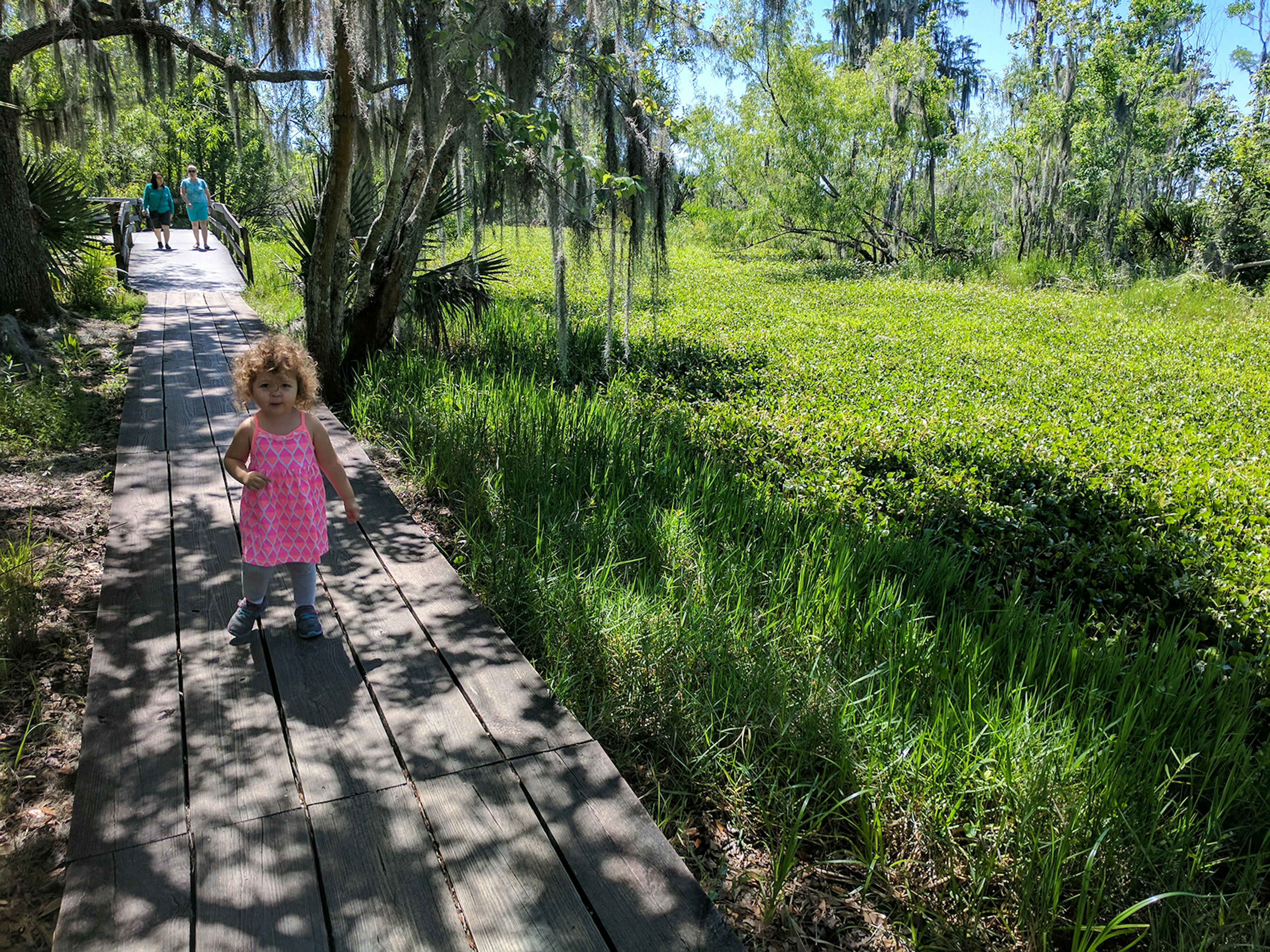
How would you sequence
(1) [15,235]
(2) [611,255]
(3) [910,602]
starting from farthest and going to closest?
(1) [15,235]
(2) [611,255]
(3) [910,602]

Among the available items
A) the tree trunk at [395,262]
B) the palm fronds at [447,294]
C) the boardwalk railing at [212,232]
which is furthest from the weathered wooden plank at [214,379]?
the boardwalk railing at [212,232]

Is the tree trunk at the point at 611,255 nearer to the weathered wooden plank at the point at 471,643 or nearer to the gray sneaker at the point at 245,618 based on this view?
the weathered wooden plank at the point at 471,643

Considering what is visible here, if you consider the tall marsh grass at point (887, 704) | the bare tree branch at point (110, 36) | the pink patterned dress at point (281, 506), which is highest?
the bare tree branch at point (110, 36)

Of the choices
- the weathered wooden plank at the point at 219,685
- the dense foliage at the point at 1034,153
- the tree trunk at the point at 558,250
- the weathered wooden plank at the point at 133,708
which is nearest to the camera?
the weathered wooden plank at the point at 133,708

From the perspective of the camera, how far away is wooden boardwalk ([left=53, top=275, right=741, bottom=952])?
1884 millimetres

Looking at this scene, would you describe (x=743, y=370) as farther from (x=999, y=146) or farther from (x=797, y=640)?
(x=999, y=146)

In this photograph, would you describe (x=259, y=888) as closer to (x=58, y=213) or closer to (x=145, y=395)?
(x=145, y=395)

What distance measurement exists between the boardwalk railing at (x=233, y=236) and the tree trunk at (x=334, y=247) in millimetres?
6134

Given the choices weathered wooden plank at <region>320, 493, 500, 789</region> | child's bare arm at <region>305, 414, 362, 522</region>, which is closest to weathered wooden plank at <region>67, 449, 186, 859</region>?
weathered wooden plank at <region>320, 493, 500, 789</region>

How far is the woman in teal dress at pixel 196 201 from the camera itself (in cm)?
1483

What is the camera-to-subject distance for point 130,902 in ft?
6.16

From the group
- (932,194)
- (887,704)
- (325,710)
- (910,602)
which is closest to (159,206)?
(325,710)

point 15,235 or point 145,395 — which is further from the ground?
point 15,235

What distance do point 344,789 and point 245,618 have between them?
3.23 ft
